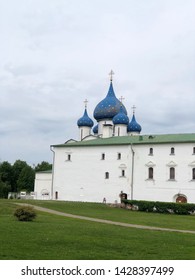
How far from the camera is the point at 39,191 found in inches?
2095

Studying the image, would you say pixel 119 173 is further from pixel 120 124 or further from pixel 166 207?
pixel 166 207

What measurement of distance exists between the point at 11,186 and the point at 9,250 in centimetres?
6974

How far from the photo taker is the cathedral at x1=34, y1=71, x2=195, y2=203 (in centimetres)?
4406

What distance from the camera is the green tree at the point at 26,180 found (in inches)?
3014

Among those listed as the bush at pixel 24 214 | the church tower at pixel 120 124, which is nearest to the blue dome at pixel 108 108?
the church tower at pixel 120 124

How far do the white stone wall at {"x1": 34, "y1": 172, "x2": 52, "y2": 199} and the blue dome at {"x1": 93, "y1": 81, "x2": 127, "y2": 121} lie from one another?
12516 millimetres

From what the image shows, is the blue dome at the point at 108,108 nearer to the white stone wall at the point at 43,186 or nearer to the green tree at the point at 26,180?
the white stone wall at the point at 43,186

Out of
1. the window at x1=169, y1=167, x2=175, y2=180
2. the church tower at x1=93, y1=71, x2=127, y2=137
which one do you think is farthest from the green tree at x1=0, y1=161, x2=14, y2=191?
the window at x1=169, y1=167, x2=175, y2=180

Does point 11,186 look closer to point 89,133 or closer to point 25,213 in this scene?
point 89,133

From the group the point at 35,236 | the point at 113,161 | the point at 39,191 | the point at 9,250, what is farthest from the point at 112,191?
the point at 9,250

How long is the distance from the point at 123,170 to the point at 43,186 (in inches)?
465

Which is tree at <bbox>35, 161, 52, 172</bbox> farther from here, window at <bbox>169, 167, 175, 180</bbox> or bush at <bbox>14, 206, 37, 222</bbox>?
bush at <bbox>14, 206, 37, 222</bbox>

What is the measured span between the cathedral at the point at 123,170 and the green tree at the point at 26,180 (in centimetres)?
2385
